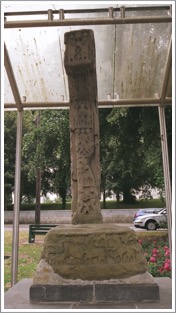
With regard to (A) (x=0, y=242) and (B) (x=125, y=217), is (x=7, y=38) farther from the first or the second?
(B) (x=125, y=217)

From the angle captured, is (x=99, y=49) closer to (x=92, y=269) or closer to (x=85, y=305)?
(x=92, y=269)

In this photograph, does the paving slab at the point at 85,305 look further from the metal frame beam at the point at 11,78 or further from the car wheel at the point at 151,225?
the car wheel at the point at 151,225

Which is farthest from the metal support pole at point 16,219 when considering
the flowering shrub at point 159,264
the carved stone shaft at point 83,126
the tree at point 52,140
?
the tree at point 52,140

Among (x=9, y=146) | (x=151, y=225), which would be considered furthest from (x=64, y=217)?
(x=151, y=225)

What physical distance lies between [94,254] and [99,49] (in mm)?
3042

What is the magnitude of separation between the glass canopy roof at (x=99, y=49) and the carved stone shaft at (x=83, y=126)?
1.40ft

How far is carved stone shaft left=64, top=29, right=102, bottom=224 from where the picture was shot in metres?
3.99

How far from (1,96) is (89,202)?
148 cm

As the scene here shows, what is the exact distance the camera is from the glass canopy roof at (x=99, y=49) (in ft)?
13.9

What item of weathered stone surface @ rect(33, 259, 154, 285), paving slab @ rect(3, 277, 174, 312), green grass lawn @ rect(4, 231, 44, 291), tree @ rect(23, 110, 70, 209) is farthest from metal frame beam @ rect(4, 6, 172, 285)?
tree @ rect(23, 110, 70, 209)

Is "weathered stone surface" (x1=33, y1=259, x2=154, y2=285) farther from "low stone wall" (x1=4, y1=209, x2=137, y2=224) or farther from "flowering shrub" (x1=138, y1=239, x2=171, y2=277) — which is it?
"low stone wall" (x1=4, y1=209, x2=137, y2=224)

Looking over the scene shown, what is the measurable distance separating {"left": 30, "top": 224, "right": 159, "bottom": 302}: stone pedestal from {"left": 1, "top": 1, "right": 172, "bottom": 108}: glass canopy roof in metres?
2.42

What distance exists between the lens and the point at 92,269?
11.1 feet

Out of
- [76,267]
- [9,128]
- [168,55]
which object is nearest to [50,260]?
[76,267]
